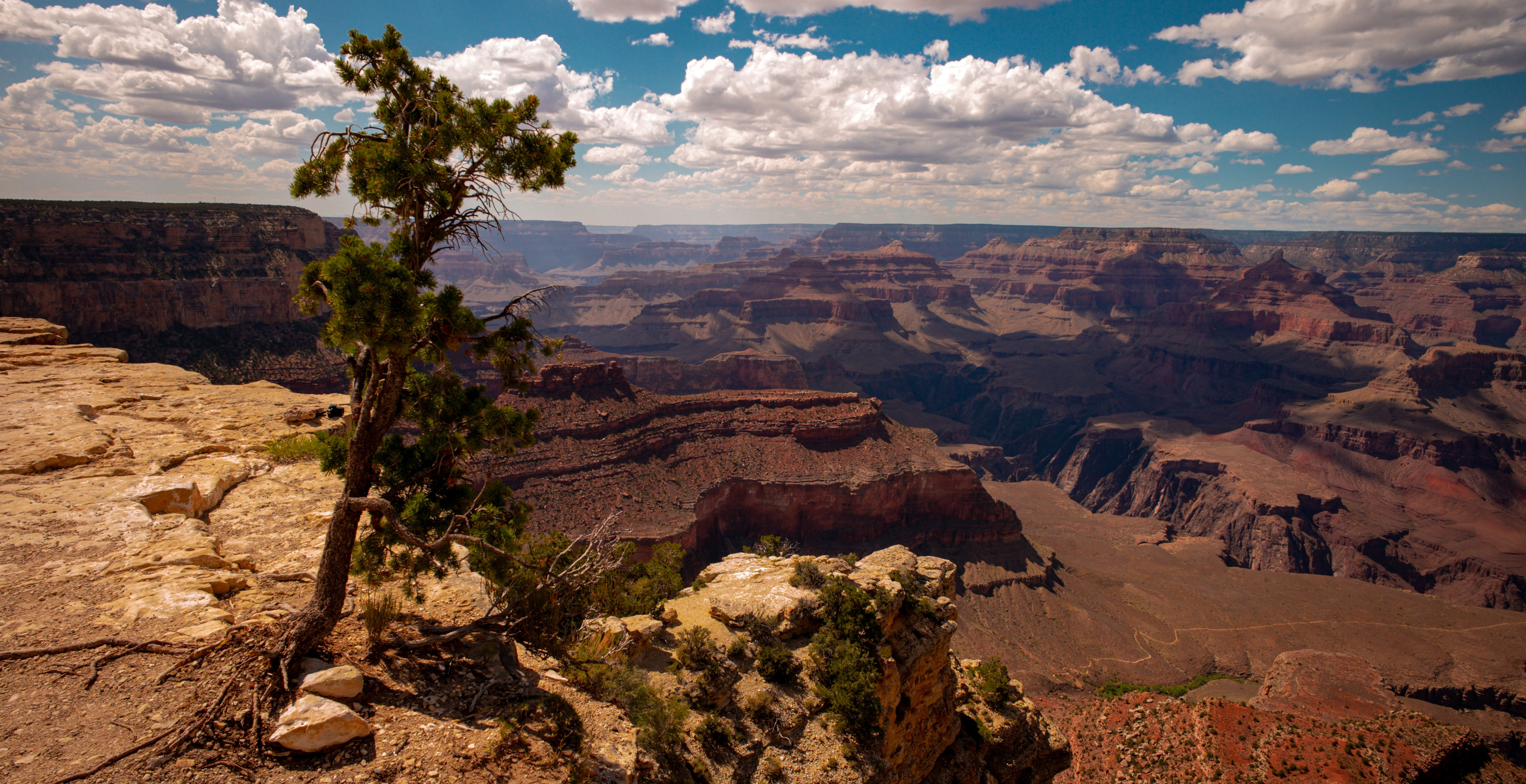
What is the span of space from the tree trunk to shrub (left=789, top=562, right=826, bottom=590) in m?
12.4

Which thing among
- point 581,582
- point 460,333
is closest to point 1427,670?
point 581,582

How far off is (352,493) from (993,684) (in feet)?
77.1

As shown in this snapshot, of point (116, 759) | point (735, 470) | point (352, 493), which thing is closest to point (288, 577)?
point (352, 493)

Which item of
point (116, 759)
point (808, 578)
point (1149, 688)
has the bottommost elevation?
point (1149, 688)

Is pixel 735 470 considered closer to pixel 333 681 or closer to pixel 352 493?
pixel 352 493

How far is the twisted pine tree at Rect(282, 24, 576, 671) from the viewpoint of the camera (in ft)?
27.7

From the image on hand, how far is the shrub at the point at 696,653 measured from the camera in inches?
603

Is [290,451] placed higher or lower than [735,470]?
higher

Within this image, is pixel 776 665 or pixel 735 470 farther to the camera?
pixel 735 470

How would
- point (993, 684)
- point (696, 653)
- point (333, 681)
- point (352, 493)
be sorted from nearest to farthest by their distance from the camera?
1. point (333, 681)
2. point (352, 493)
3. point (696, 653)
4. point (993, 684)

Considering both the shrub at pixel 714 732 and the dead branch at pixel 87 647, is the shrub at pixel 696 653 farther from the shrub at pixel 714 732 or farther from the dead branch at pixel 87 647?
the dead branch at pixel 87 647

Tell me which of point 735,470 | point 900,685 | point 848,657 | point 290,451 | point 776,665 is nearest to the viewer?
point 776,665

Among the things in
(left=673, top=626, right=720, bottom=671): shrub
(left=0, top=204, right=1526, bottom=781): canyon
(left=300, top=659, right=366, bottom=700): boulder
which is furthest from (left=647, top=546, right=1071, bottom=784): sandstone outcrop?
(left=300, top=659, right=366, bottom=700): boulder

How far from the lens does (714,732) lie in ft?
46.1
